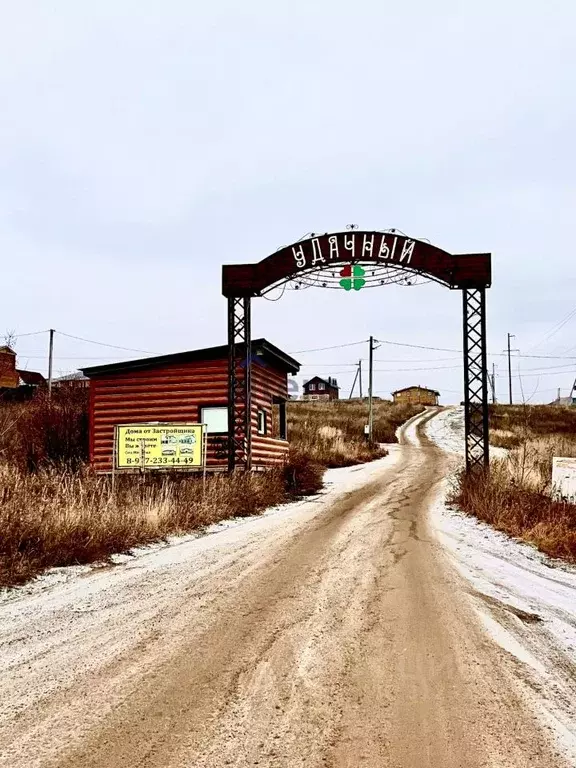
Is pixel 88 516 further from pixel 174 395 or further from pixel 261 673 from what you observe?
pixel 174 395

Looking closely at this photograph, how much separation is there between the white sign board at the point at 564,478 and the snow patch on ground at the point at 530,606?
2.27 metres

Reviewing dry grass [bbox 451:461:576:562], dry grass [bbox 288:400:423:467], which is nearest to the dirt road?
dry grass [bbox 451:461:576:562]

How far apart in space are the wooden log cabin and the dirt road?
12.5m

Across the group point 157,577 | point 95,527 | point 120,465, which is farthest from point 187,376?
point 157,577

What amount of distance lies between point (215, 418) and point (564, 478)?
36.8ft

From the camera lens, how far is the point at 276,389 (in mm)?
23344

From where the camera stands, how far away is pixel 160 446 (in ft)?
48.2

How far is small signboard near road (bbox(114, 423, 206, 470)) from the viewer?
14.6 m

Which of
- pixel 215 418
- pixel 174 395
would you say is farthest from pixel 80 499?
pixel 174 395

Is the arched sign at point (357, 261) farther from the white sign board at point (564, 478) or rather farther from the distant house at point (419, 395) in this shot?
the distant house at point (419, 395)

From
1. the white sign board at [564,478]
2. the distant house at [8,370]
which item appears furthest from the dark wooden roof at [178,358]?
the distant house at [8,370]

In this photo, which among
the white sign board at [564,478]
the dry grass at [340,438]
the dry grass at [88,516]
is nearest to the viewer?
the dry grass at [88,516]

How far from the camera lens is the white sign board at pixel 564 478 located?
1180 centimetres

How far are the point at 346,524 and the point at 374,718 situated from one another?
761cm
